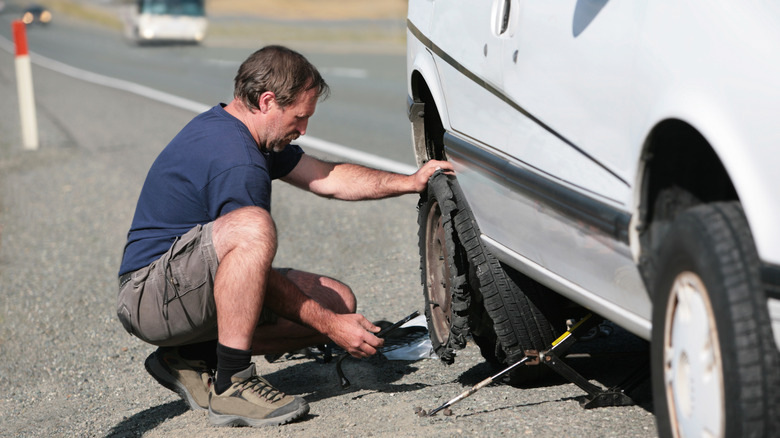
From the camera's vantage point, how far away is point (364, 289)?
5.14m

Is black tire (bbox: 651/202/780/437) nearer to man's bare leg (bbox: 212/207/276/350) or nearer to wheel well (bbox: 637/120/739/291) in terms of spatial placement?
wheel well (bbox: 637/120/739/291)

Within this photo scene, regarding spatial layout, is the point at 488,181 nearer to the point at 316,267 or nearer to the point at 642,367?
the point at 642,367

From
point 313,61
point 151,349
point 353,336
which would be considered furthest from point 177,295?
point 313,61

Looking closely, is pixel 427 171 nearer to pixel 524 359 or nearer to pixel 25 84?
pixel 524 359

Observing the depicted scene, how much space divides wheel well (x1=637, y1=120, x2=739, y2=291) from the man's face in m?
1.70

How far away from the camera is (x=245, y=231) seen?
3297 mm

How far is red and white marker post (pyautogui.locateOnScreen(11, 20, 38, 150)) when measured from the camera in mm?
10402

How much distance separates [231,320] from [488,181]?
1.01m

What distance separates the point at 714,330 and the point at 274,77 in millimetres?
2090

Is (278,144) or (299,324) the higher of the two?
(278,144)

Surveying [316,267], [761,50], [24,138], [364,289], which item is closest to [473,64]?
[761,50]

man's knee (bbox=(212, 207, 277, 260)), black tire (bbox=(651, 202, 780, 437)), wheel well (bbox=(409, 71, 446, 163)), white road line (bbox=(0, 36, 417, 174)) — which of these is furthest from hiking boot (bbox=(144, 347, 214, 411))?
white road line (bbox=(0, 36, 417, 174))

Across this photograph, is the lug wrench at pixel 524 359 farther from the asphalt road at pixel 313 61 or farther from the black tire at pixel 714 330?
the asphalt road at pixel 313 61

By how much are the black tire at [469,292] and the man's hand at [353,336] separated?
300 mm
